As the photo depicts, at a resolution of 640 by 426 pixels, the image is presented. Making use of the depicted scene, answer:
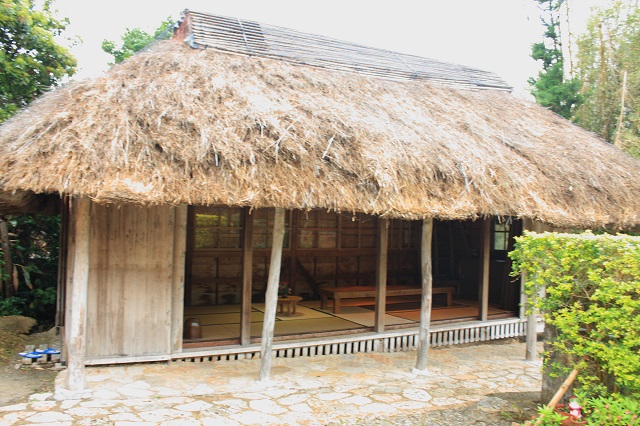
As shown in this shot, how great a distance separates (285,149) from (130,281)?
238 cm

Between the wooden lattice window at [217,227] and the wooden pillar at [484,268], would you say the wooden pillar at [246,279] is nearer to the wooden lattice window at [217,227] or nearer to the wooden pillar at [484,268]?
the wooden lattice window at [217,227]

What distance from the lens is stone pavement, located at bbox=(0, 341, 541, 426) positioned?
15.7 ft

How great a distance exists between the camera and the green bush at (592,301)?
4.24 m

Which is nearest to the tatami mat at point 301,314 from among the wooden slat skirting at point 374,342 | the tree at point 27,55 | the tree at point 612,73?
the wooden slat skirting at point 374,342

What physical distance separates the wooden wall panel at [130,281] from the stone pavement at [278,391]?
307 millimetres

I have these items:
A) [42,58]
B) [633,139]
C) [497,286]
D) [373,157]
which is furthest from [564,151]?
[42,58]

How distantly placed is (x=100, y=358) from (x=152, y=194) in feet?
7.34

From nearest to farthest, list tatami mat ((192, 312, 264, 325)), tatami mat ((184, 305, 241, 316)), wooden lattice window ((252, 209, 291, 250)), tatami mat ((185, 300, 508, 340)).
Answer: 1. tatami mat ((185, 300, 508, 340))
2. tatami mat ((192, 312, 264, 325))
3. tatami mat ((184, 305, 241, 316))
4. wooden lattice window ((252, 209, 291, 250))

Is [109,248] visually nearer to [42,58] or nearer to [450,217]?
[450,217]

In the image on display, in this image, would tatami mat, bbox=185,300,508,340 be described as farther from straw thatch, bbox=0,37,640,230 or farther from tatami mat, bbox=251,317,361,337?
straw thatch, bbox=0,37,640,230

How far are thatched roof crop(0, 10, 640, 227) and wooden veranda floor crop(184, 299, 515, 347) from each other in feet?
7.83

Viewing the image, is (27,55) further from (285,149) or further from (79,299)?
(285,149)

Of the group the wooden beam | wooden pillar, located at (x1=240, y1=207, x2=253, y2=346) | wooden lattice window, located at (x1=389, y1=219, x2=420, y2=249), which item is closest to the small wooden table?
wooden pillar, located at (x1=240, y1=207, x2=253, y2=346)

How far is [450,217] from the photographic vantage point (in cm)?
623
